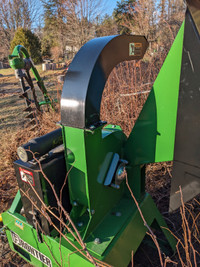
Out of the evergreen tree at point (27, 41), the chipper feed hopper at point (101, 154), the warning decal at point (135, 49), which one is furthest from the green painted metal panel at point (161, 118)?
the evergreen tree at point (27, 41)

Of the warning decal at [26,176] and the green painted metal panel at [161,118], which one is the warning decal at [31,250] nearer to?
the warning decal at [26,176]

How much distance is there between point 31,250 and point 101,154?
0.91 m

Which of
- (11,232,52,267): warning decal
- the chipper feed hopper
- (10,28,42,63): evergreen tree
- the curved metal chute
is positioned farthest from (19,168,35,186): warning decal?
(10,28,42,63): evergreen tree

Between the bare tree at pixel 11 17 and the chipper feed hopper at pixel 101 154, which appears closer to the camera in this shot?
the chipper feed hopper at pixel 101 154

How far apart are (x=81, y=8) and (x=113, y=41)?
11.0 m

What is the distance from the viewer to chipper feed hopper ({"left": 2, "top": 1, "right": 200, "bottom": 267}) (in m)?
1.11

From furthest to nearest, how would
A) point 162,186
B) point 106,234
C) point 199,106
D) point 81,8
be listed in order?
1. point 81,8
2. point 162,186
3. point 106,234
4. point 199,106

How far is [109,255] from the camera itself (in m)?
1.24

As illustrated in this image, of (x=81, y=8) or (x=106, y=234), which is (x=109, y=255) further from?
(x=81, y=8)

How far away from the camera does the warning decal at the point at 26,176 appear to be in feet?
4.13

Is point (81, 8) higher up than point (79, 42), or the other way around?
point (81, 8)

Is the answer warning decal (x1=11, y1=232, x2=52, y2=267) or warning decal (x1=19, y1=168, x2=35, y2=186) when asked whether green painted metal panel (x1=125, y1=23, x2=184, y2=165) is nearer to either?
warning decal (x1=19, y1=168, x2=35, y2=186)

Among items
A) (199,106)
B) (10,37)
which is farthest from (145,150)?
(10,37)

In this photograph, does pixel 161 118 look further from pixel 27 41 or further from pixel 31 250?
pixel 27 41
